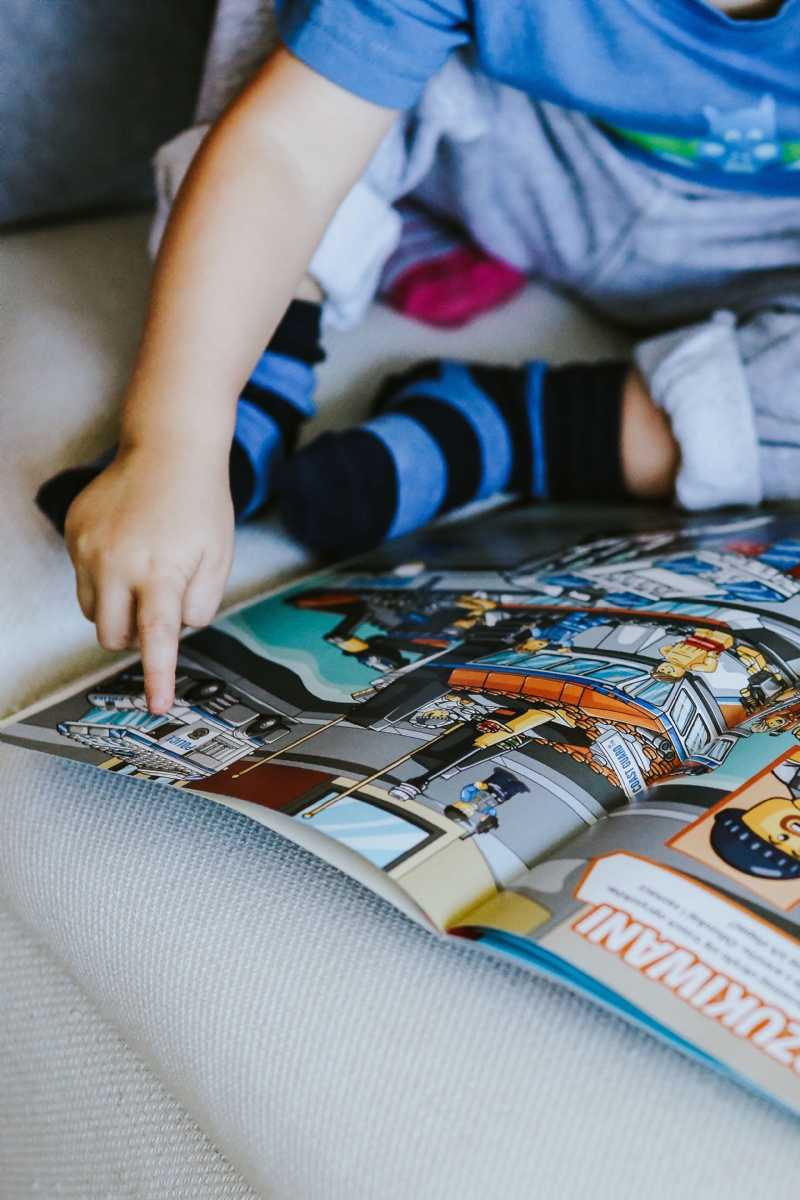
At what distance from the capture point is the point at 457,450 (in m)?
0.56

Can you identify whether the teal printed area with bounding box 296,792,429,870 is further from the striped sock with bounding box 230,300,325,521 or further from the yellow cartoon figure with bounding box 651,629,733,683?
the striped sock with bounding box 230,300,325,521

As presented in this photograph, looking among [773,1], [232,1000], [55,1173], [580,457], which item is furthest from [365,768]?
[773,1]

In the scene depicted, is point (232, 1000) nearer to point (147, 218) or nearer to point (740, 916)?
point (740, 916)

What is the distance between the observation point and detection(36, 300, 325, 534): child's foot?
19.6 inches

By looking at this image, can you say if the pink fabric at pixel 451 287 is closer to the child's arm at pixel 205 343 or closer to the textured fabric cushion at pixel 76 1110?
the child's arm at pixel 205 343

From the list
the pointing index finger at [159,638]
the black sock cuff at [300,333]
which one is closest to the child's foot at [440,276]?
the black sock cuff at [300,333]

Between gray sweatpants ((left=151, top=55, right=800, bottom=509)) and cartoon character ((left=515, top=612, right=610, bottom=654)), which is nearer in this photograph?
cartoon character ((left=515, top=612, right=610, bottom=654))

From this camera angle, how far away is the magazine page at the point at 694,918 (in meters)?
0.22

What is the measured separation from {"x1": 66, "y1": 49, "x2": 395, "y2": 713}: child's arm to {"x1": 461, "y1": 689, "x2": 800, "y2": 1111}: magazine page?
0.17m

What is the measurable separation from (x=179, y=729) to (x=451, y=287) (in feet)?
1.39

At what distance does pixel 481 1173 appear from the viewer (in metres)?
0.23

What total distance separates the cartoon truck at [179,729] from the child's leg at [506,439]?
0.56 ft

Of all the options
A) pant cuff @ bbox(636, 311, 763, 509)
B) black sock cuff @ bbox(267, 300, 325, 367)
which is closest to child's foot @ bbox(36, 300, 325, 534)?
black sock cuff @ bbox(267, 300, 325, 367)

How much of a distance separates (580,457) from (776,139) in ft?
0.68
